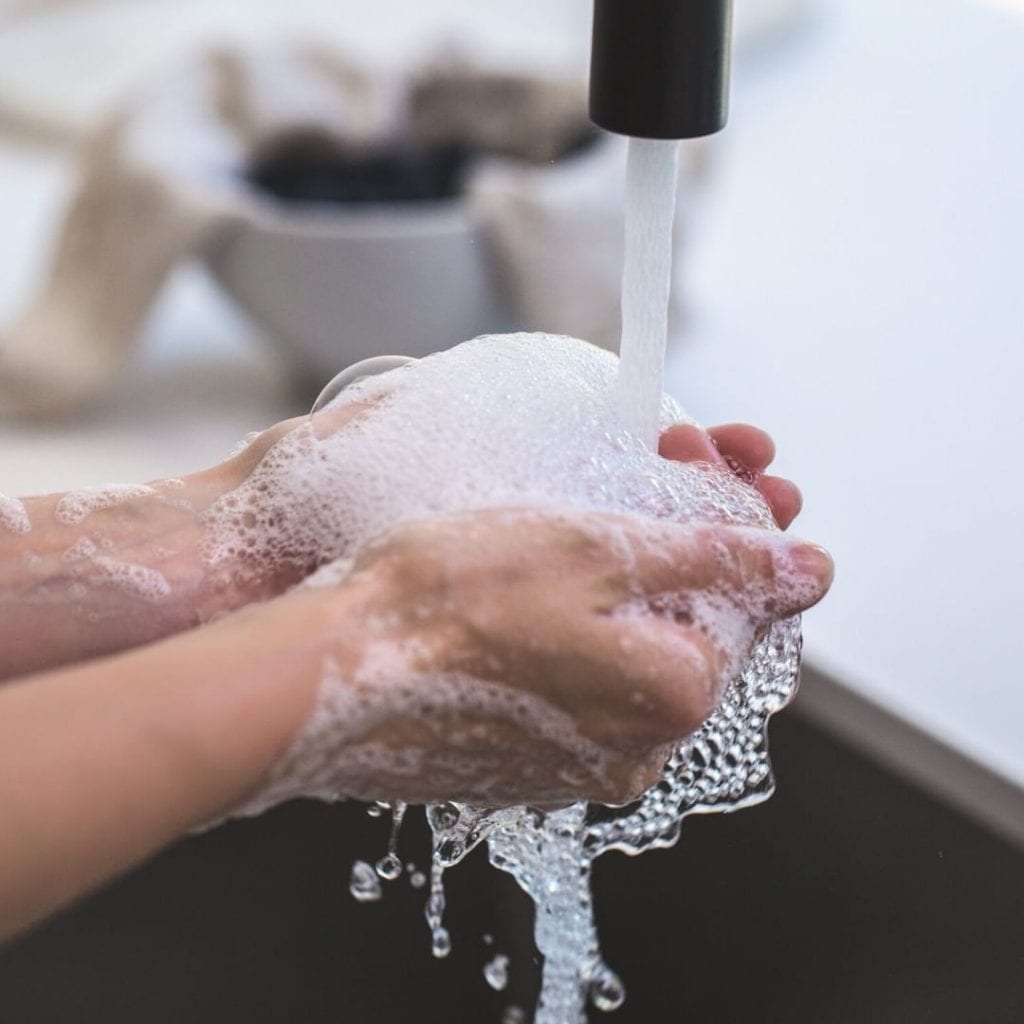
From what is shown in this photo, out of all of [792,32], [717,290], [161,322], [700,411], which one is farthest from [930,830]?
[792,32]

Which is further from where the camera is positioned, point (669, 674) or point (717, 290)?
Answer: point (717, 290)

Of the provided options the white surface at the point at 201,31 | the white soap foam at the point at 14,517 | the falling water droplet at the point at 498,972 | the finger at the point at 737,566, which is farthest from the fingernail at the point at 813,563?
the white surface at the point at 201,31

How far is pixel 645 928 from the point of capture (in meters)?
0.70

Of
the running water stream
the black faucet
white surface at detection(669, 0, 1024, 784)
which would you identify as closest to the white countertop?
white surface at detection(669, 0, 1024, 784)

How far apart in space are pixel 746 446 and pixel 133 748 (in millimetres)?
230

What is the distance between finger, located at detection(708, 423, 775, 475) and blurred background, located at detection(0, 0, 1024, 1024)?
17 centimetres

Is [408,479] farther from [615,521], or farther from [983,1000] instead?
[983,1000]

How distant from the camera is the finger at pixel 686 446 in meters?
0.48

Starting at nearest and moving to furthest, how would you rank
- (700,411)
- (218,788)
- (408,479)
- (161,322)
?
(218,788) → (408,479) → (700,411) → (161,322)

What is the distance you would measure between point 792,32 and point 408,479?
0.73 meters

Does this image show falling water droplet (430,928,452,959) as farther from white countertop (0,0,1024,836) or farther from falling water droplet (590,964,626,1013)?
white countertop (0,0,1024,836)

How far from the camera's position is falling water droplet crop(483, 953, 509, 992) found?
717 mm

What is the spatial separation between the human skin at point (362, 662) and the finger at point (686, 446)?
0.06m

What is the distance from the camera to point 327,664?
377 millimetres
